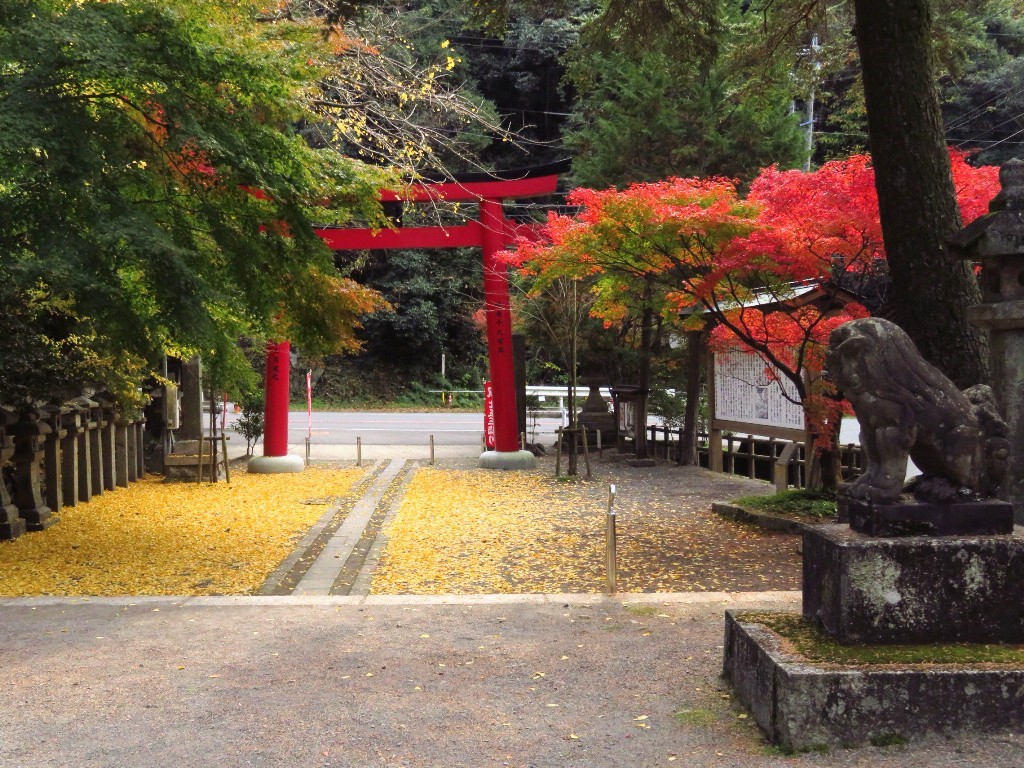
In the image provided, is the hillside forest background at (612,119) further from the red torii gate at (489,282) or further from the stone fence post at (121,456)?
the stone fence post at (121,456)

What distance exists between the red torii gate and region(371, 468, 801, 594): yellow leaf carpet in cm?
288

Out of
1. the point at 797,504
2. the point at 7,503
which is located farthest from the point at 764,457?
the point at 7,503

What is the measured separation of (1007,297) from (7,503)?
926 centimetres

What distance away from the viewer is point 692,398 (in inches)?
650

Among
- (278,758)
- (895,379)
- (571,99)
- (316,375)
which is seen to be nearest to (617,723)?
(278,758)

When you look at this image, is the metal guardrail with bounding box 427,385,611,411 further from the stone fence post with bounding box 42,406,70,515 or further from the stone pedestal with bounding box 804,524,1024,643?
the stone pedestal with bounding box 804,524,1024,643

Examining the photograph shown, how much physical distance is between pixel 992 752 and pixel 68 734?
385 cm

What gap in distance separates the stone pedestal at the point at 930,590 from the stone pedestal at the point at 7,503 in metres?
8.23

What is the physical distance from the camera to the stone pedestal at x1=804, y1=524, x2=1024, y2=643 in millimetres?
3896

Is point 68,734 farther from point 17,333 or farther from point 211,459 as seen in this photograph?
point 211,459

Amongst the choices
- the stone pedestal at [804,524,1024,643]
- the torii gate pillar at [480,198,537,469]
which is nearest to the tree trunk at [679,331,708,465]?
the torii gate pillar at [480,198,537,469]

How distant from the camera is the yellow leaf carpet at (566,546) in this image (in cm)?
734

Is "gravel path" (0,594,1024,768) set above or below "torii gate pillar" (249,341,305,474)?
below

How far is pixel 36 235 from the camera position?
6660mm
